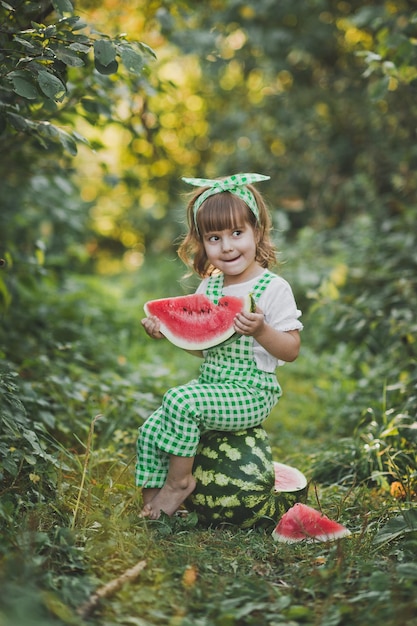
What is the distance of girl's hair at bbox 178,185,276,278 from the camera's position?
3.21 meters

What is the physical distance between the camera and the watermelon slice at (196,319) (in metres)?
3.13

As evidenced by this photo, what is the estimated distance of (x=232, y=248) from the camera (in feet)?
10.5

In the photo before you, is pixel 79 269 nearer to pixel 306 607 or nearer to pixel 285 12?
pixel 285 12

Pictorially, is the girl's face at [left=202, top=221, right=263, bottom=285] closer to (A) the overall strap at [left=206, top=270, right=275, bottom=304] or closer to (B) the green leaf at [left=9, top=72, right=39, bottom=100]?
(A) the overall strap at [left=206, top=270, right=275, bottom=304]

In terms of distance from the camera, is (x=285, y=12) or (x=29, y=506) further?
(x=285, y=12)

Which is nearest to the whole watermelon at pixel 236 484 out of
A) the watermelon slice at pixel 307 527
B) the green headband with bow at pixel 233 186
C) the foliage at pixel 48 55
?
the watermelon slice at pixel 307 527

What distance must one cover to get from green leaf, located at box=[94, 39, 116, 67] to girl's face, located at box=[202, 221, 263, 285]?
2.86ft

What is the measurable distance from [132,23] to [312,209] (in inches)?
128

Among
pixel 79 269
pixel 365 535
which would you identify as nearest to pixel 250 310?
pixel 365 535

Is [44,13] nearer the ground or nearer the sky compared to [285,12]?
nearer the ground

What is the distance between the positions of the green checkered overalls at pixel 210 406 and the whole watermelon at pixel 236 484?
0.09m

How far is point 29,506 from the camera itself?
9.48 ft

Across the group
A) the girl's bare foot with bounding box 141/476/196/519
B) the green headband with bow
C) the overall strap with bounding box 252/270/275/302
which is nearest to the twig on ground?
the girl's bare foot with bounding box 141/476/196/519

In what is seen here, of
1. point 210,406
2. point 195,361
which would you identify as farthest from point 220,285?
point 195,361
